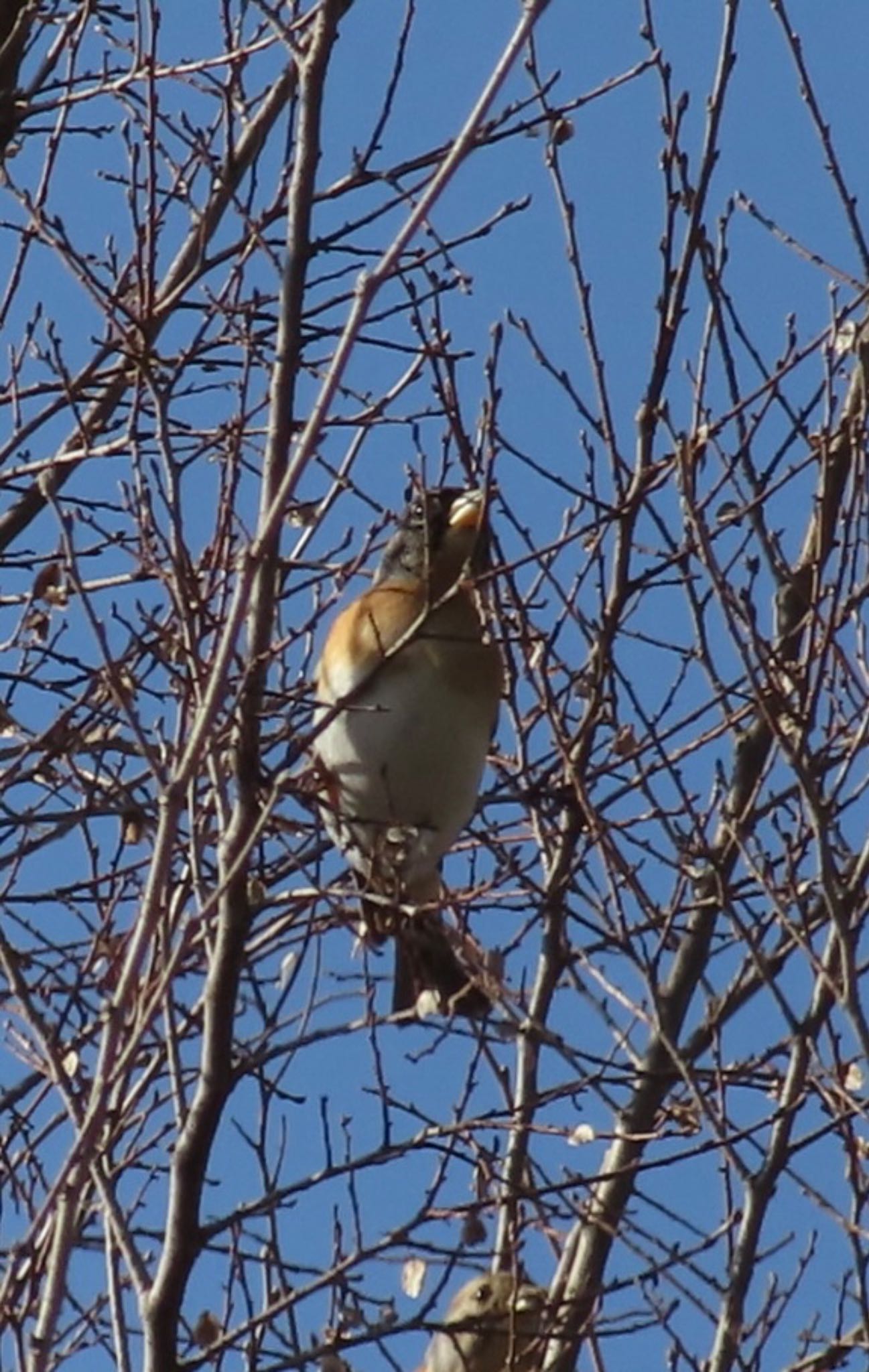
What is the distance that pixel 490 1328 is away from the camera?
404 centimetres

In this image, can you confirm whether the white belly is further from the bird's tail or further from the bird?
the bird

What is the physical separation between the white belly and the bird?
95 centimetres

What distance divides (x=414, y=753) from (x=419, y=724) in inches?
2.8

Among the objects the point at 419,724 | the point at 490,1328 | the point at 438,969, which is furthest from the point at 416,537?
the point at 490,1328

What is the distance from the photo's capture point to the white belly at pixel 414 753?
18.2 ft

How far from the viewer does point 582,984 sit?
562 cm

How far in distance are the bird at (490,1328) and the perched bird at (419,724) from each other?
0.67 m

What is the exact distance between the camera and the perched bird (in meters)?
5.50

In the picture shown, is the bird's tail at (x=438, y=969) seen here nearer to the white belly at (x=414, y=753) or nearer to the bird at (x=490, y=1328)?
the white belly at (x=414, y=753)

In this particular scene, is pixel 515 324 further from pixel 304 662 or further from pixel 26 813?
pixel 26 813

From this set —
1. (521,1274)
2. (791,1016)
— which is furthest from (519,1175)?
(791,1016)

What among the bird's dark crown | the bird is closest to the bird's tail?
the bird

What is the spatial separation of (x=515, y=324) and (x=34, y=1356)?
3.28m

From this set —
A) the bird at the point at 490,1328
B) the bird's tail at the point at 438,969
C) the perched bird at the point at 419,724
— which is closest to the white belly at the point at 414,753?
the perched bird at the point at 419,724
